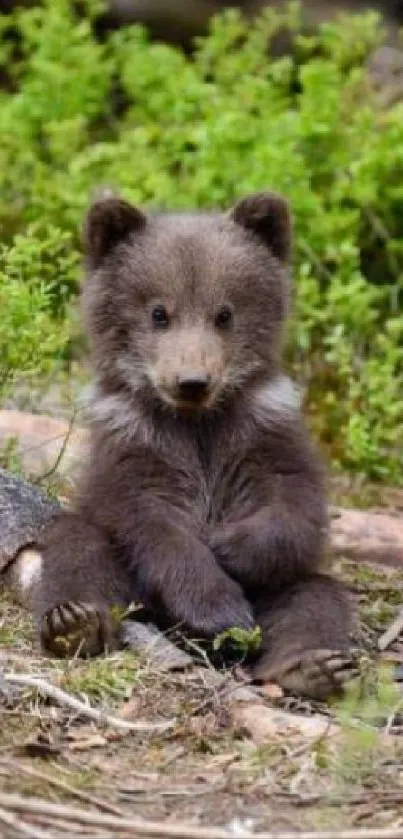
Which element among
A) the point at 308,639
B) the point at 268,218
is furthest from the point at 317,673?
the point at 268,218

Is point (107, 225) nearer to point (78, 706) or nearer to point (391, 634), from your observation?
point (391, 634)

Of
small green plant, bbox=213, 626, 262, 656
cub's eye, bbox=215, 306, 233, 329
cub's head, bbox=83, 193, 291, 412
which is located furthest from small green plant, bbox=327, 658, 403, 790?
cub's eye, bbox=215, 306, 233, 329

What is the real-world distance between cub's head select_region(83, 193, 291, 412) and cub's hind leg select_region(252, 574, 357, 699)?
79 centimetres

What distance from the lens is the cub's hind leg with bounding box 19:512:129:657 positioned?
Answer: 689 centimetres

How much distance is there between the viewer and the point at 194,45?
16781mm

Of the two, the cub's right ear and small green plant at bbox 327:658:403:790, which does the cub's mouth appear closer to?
the cub's right ear

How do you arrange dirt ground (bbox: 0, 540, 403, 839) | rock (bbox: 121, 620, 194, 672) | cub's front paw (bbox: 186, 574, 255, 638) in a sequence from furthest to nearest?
cub's front paw (bbox: 186, 574, 255, 638), rock (bbox: 121, 620, 194, 672), dirt ground (bbox: 0, 540, 403, 839)

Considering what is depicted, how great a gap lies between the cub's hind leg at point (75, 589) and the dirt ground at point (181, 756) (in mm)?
106

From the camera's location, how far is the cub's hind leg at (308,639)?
6.73 meters

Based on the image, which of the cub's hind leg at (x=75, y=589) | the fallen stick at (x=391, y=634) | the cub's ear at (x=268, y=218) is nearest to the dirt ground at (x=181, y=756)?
the cub's hind leg at (x=75, y=589)

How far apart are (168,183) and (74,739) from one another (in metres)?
6.56

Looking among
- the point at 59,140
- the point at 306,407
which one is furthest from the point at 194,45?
the point at 306,407

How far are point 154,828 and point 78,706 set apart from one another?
1.11 meters

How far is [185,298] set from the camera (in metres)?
7.55
